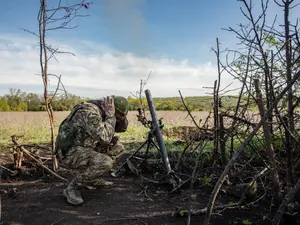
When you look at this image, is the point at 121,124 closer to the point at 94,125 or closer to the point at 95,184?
the point at 94,125

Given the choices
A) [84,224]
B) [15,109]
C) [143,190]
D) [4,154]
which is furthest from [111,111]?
[15,109]

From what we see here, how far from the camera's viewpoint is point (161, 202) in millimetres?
4117

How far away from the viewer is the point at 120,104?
466 cm

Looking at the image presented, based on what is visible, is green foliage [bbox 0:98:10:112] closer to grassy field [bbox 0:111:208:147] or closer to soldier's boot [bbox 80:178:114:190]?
grassy field [bbox 0:111:208:147]

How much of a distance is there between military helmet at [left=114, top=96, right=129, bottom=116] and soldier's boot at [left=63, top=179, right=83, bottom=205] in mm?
1257

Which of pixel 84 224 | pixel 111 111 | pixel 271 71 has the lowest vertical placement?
pixel 84 224

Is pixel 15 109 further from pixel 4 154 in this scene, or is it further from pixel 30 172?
pixel 30 172

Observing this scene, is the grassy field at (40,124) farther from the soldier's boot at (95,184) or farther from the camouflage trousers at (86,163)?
the camouflage trousers at (86,163)

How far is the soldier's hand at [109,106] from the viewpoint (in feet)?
14.5

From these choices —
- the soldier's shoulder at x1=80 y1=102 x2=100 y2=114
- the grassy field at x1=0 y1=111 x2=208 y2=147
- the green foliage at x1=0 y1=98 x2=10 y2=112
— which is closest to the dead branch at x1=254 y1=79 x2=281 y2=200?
the soldier's shoulder at x1=80 y1=102 x2=100 y2=114

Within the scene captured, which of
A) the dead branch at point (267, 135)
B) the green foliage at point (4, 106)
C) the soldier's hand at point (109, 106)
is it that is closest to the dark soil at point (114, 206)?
the dead branch at point (267, 135)

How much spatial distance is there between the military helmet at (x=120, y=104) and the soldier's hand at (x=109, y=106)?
17 cm

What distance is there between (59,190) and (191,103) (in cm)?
252

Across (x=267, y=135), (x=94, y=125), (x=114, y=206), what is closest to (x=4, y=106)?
(x=94, y=125)
